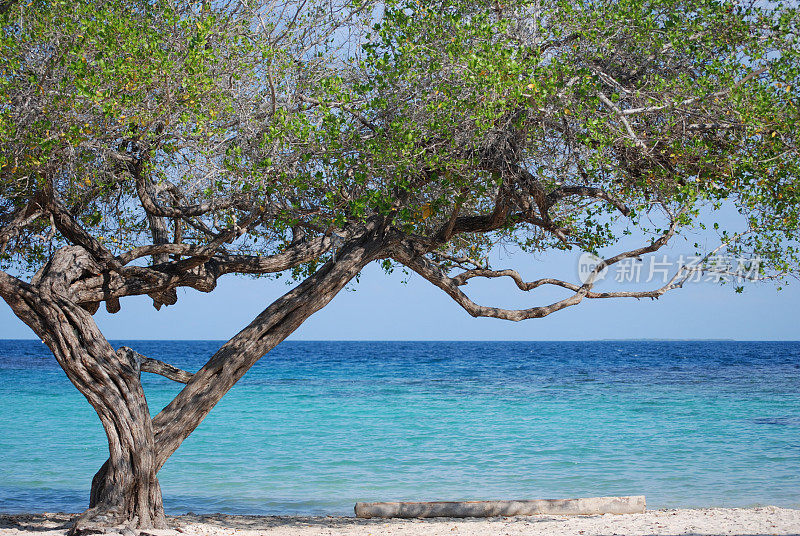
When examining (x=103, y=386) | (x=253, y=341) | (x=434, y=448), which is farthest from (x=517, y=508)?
(x=434, y=448)

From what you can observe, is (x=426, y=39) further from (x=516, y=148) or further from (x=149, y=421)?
(x=149, y=421)

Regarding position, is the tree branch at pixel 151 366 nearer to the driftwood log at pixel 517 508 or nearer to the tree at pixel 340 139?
the tree at pixel 340 139

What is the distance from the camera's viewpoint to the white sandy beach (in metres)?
7.16

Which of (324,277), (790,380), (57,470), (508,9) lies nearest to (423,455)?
(57,470)

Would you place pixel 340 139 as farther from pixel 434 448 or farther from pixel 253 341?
pixel 434 448

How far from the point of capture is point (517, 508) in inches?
345

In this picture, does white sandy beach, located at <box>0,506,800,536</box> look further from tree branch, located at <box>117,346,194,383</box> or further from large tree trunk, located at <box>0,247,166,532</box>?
tree branch, located at <box>117,346,194,383</box>

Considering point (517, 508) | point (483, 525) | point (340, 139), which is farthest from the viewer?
point (517, 508)

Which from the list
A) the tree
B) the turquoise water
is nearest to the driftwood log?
the turquoise water

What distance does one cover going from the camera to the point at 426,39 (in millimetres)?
6562

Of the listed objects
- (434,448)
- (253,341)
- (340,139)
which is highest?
(340,139)

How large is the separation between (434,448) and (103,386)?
904cm

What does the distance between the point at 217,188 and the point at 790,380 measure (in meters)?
31.6

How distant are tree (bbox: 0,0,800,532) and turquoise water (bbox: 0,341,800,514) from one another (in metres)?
4.22
